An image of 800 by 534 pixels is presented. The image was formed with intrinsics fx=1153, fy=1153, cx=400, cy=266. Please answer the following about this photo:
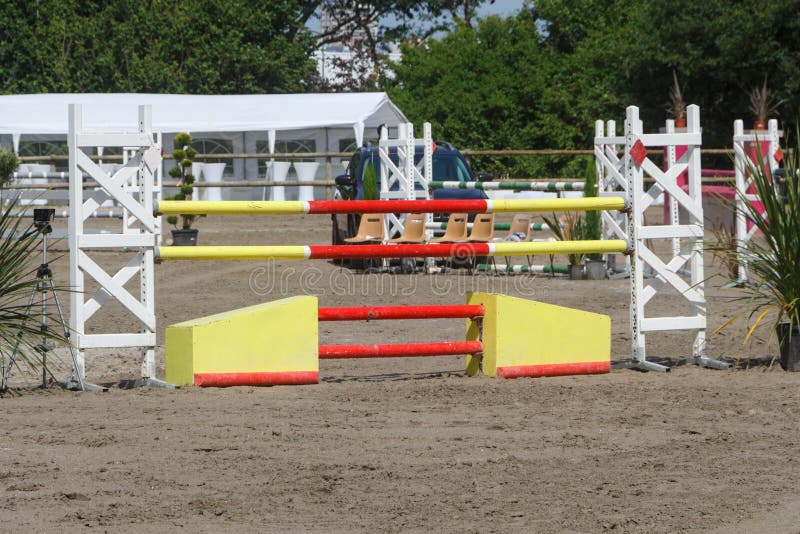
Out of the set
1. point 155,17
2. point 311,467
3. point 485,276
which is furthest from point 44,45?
point 311,467

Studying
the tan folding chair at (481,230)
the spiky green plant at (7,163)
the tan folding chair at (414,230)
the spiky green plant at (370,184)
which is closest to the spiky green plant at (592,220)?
the tan folding chair at (481,230)

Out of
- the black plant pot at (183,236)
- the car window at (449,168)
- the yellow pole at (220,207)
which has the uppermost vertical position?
the car window at (449,168)

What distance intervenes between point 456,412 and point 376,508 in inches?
79.1

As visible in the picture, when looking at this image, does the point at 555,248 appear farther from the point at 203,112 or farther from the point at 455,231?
the point at 203,112

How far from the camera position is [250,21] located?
139 ft

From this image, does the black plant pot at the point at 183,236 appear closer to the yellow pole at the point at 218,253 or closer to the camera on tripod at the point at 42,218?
the camera on tripod at the point at 42,218

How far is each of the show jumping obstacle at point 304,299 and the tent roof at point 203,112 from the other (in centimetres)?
2259

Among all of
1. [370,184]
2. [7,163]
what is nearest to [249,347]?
[370,184]

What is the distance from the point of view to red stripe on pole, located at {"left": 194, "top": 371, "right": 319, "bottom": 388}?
7263mm

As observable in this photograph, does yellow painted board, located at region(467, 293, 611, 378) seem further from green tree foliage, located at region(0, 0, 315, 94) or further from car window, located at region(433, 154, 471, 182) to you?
green tree foliage, located at region(0, 0, 315, 94)

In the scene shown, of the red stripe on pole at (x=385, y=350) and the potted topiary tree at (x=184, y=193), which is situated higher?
the potted topiary tree at (x=184, y=193)

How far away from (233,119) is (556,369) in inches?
962

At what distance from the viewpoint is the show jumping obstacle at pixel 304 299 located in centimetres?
729

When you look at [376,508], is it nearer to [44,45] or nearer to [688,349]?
[688,349]
